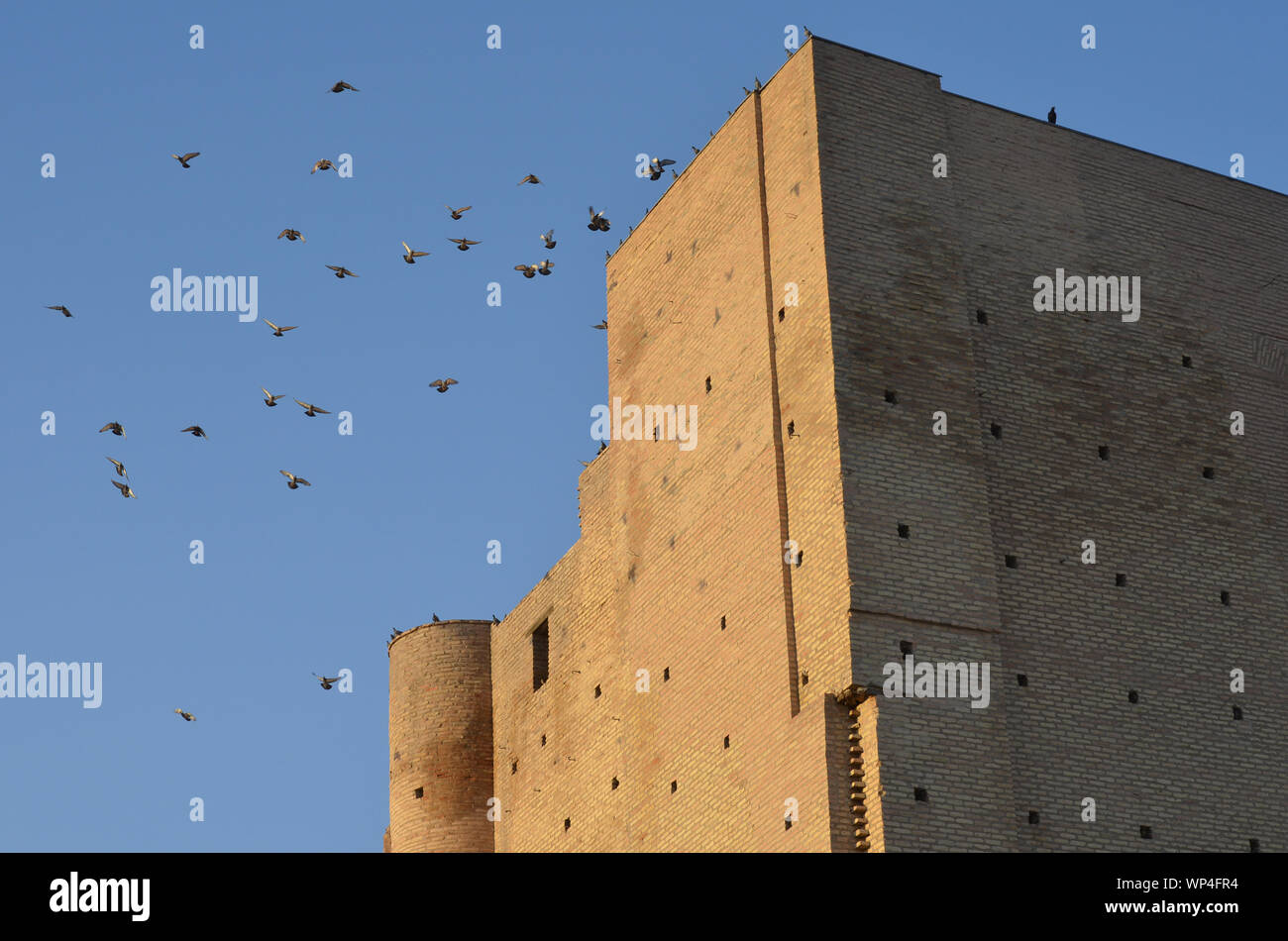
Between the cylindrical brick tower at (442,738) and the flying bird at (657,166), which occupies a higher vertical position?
the flying bird at (657,166)

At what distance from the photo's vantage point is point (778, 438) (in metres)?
26.1

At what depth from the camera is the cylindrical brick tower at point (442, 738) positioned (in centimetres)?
3559

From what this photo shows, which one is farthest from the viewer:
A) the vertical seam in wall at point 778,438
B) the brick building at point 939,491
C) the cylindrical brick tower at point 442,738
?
the cylindrical brick tower at point 442,738

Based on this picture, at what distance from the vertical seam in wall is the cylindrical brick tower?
11.3 m

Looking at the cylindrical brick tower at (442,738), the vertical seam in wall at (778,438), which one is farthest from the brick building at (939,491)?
the cylindrical brick tower at (442,738)

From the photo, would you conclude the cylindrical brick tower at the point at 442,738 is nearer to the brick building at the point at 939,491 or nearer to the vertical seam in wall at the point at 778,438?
the brick building at the point at 939,491

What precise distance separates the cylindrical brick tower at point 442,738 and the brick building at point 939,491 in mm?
5180

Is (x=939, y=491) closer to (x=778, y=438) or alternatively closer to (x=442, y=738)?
(x=778, y=438)

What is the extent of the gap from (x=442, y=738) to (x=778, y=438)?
12.0m

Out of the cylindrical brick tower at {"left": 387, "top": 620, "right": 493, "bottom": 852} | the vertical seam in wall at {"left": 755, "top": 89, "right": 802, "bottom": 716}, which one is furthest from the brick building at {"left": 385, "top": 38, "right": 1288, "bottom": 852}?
the cylindrical brick tower at {"left": 387, "top": 620, "right": 493, "bottom": 852}

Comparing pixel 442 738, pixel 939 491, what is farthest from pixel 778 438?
pixel 442 738

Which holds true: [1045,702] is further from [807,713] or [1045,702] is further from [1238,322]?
[1238,322]

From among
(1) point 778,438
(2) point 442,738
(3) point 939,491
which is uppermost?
(1) point 778,438
